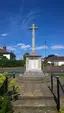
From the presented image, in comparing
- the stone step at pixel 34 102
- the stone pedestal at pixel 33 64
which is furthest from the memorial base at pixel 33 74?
the stone step at pixel 34 102

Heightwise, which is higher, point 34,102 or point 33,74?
point 33,74

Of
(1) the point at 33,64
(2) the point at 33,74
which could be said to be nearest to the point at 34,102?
(2) the point at 33,74

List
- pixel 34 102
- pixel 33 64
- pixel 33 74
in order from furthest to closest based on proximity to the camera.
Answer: pixel 33 64 → pixel 33 74 → pixel 34 102

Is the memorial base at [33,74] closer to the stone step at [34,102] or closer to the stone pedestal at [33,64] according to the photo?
the stone pedestal at [33,64]

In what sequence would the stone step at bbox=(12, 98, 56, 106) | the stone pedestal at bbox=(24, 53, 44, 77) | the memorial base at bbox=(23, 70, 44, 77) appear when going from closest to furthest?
the stone step at bbox=(12, 98, 56, 106)
the memorial base at bbox=(23, 70, 44, 77)
the stone pedestal at bbox=(24, 53, 44, 77)

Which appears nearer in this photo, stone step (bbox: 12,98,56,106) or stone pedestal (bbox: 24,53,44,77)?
stone step (bbox: 12,98,56,106)

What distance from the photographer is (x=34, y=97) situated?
8281mm

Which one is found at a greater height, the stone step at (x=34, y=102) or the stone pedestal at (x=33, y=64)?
the stone pedestal at (x=33, y=64)

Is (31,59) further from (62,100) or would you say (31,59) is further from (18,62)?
(18,62)

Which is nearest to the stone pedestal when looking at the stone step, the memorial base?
the memorial base

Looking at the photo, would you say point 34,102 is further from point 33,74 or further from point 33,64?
point 33,64

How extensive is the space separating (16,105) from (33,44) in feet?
39.7

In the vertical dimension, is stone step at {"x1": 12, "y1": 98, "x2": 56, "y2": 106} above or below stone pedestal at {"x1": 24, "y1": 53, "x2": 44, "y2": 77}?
below

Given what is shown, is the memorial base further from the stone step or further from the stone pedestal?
the stone step
